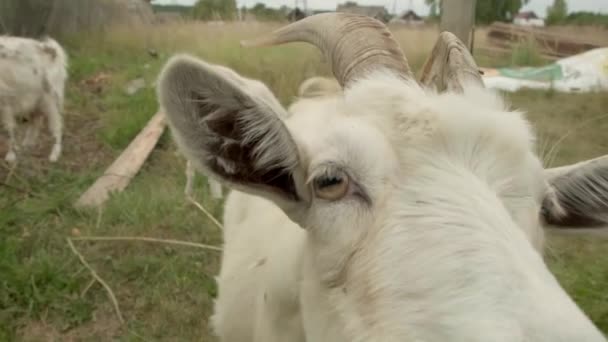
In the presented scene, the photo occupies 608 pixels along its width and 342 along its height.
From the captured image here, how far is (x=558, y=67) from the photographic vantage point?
12922 millimetres

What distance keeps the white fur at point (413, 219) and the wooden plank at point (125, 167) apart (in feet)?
16.1

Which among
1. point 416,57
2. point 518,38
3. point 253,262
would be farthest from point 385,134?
point 518,38

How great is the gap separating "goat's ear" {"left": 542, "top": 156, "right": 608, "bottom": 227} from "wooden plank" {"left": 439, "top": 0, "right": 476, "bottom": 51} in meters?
1.87

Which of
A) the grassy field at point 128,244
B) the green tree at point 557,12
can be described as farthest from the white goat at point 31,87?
the green tree at point 557,12

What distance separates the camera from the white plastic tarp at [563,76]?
1165cm

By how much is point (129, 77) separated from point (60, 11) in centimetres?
620

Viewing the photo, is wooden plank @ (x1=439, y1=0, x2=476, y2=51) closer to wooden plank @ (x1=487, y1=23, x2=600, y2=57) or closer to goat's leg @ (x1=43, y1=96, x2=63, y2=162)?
goat's leg @ (x1=43, y1=96, x2=63, y2=162)

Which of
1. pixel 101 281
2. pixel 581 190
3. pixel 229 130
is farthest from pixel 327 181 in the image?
pixel 101 281

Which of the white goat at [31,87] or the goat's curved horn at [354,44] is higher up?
the goat's curved horn at [354,44]

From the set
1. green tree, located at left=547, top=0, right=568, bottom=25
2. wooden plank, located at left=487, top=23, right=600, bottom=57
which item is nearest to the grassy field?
wooden plank, located at left=487, top=23, right=600, bottom=57

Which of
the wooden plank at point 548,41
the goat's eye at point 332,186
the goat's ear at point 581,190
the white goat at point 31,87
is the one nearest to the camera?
the goat's eye at point 332,186

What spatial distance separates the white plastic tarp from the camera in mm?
11648

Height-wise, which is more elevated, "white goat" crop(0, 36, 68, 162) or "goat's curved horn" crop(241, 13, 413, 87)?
"goat's curved horn" crop(241, 13, 413, 87)

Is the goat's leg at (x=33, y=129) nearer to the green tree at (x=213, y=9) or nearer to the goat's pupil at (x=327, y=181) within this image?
the green tree at (x=213, y=9)
